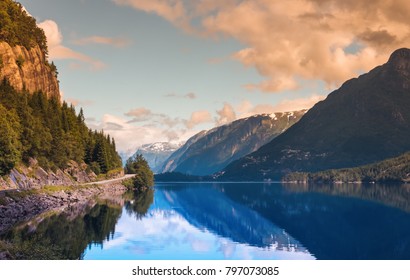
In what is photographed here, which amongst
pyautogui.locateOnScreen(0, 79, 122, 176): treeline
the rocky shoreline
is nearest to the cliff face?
pyautogui.locateOnScreen(0, 79, 122, 176): treeline

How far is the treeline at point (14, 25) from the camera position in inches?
6703

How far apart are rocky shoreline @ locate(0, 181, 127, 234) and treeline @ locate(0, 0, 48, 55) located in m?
66.8

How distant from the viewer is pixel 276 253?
62031mm

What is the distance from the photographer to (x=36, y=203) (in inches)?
3794

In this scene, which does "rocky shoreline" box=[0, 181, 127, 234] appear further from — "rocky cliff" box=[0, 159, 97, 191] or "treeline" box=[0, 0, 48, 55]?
"treeline" box=[0, 0, 48, 55]

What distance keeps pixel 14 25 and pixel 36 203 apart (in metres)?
103

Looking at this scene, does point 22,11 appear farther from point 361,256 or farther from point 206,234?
point 361,256

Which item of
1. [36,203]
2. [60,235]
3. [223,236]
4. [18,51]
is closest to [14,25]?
[18,51]

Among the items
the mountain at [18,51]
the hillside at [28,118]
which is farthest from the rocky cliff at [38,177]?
the mountain at [18,51]

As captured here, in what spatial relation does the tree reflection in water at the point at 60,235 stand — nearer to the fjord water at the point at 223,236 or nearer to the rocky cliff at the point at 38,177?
the fjord water at the point at 223,236

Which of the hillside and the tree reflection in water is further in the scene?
the hillside

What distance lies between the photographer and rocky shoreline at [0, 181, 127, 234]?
3032 inches

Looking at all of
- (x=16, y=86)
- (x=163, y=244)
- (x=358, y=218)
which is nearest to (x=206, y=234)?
(x=163, y=244)
